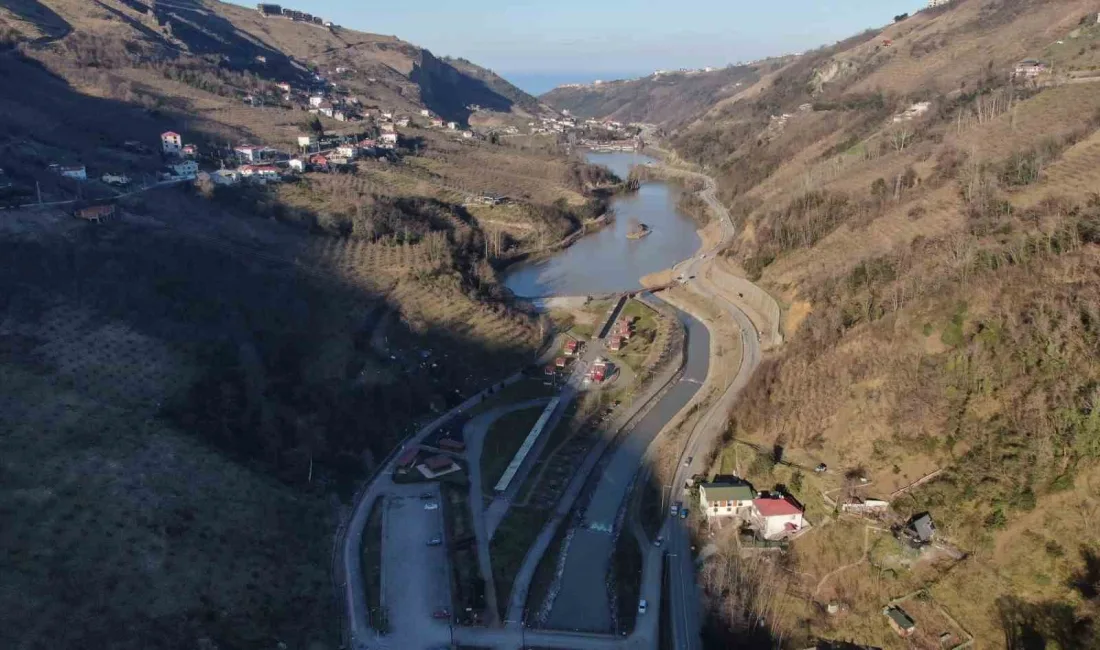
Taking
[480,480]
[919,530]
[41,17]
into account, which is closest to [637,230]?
[480,480]

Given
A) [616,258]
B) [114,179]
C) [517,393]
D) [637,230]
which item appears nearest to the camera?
[517,393]

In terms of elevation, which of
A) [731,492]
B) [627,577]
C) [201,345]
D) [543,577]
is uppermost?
[731,492]

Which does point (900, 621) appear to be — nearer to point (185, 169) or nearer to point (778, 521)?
point (778, 521)

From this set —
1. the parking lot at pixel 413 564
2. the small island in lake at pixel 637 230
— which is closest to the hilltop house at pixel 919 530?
the parking lot at pixel 413 564

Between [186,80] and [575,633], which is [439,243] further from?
[186,80]

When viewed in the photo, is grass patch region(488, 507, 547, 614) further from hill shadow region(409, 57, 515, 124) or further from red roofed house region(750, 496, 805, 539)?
hill shadow region(409, 57, 515, 124)

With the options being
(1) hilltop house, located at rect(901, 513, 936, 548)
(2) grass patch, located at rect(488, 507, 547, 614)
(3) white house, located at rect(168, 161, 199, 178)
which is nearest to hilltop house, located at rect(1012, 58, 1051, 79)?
(1) hilltop house, located at rect(901, 513, 936, 548)
